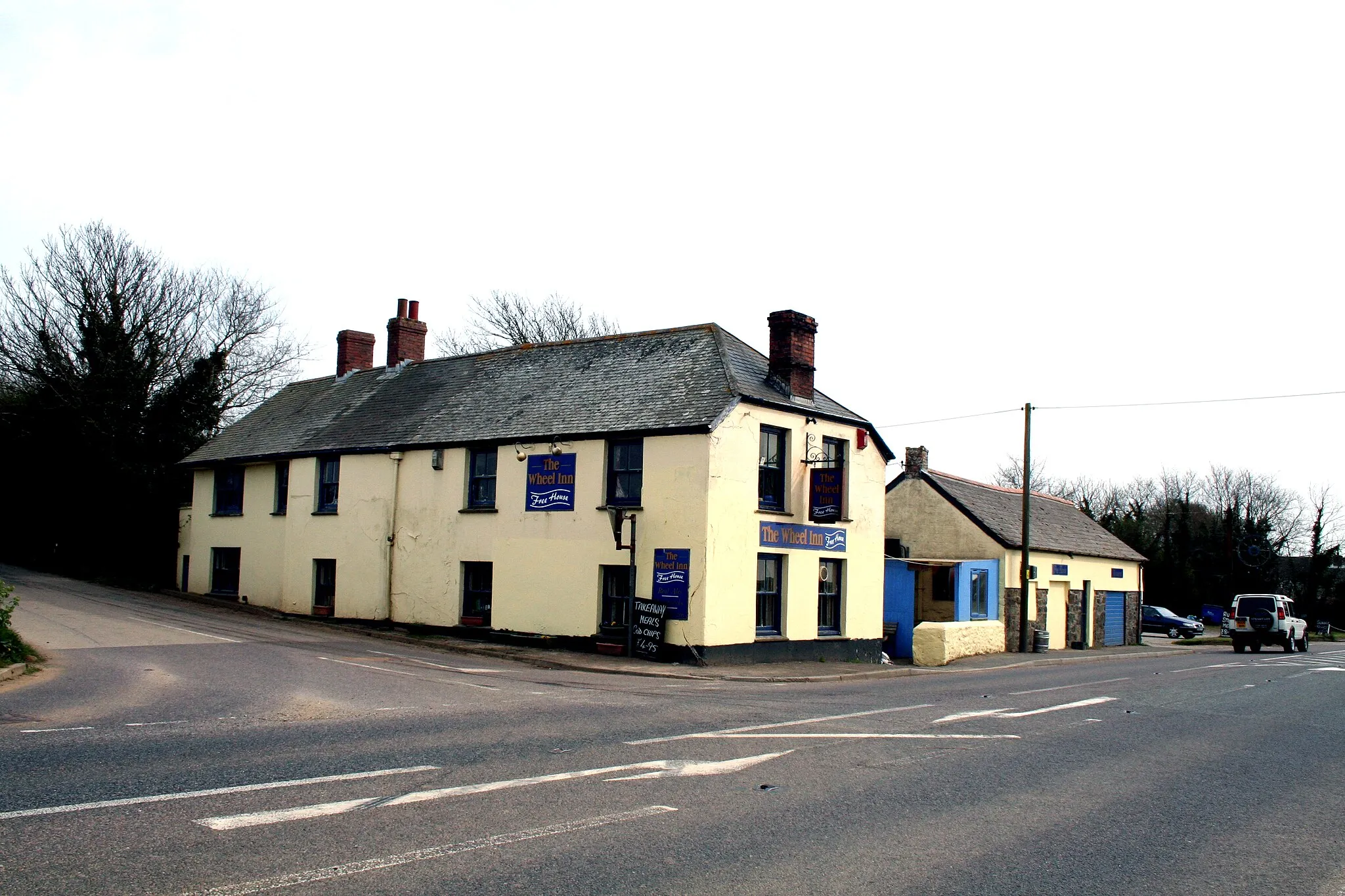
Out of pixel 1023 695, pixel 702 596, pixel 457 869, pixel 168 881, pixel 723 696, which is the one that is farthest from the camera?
pixel 702 596

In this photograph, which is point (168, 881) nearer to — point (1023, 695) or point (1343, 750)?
point (1343, 750)

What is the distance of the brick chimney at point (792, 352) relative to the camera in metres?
24.6

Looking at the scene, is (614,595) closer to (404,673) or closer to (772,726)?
(404,673)

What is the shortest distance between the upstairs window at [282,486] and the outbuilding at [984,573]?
18474 millimetres

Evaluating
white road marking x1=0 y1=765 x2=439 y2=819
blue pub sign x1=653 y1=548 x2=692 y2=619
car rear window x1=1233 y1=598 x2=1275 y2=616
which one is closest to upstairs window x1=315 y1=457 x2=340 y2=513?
blue pub sign x1=653 y1=548 x2=692 y2=619

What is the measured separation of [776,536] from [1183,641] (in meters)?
34.5

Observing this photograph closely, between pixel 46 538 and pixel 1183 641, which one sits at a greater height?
pixel 46 538

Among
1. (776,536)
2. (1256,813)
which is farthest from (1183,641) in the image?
(1256,813)

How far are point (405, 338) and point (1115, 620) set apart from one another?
3119 centimetres

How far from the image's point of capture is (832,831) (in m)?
7.02

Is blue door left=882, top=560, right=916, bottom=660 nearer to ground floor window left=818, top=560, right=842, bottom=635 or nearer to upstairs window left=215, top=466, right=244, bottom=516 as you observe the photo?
ground floor window left=818, top=560, right=842, bottom=635

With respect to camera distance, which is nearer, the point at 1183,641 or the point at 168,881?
the point at 168,881

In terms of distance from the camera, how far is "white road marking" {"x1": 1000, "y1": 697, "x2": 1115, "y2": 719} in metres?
14.0

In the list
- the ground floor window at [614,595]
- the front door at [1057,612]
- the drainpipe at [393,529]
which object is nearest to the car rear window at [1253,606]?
the front door at [1057,612]
